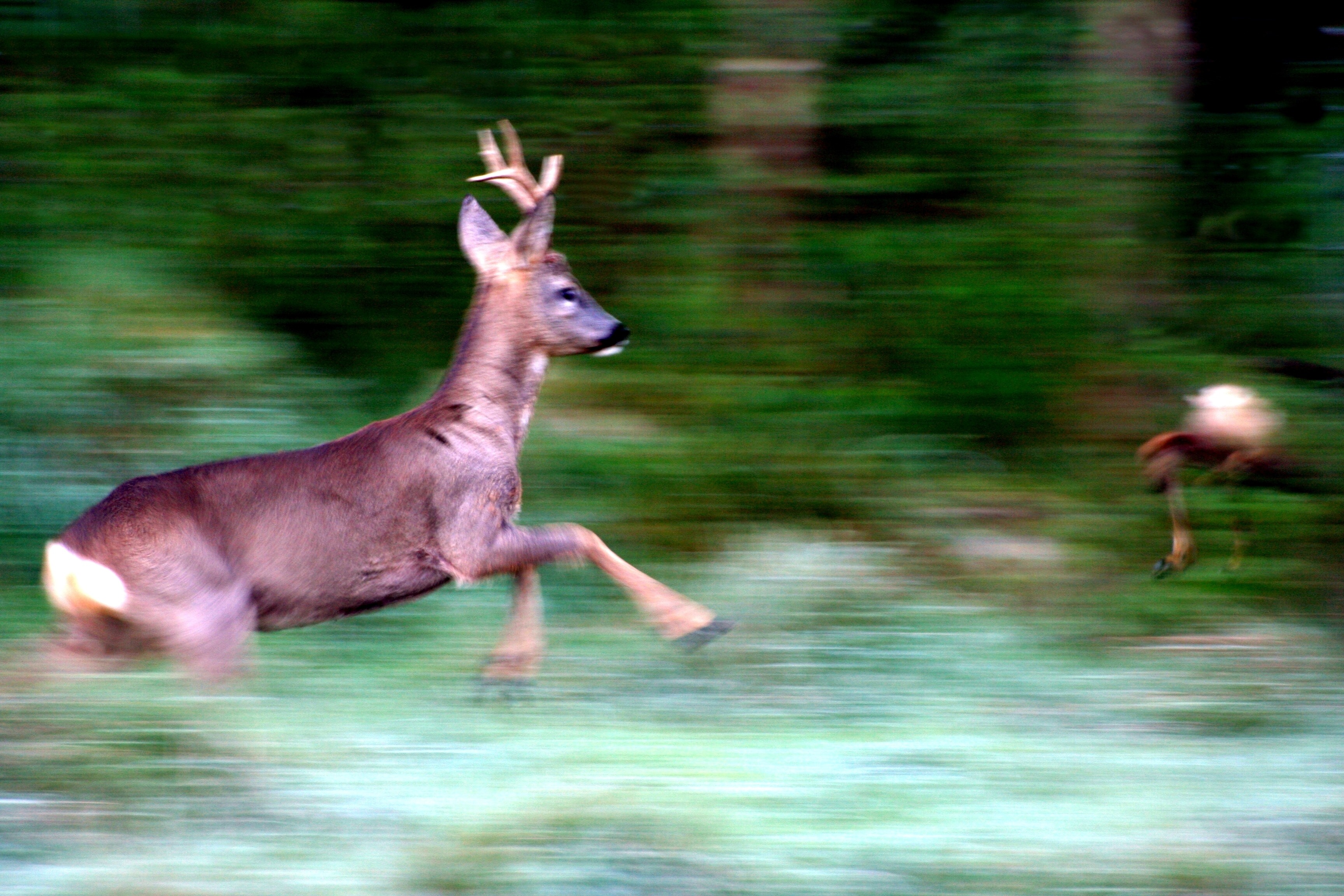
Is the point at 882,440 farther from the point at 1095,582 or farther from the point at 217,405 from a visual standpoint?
the point at 217,405

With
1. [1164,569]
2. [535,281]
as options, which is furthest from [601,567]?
[1164,569]

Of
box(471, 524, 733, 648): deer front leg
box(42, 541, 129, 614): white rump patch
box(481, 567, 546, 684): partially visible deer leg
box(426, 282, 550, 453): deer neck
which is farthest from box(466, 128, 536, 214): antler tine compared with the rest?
box(42, 541, 129, 614): white rump patch

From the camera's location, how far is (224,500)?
196 inches

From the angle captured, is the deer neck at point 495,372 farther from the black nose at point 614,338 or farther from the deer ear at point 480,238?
the black nose at point 614,338

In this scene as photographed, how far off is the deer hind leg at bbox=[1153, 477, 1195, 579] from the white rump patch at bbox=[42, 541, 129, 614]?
4.75 metres

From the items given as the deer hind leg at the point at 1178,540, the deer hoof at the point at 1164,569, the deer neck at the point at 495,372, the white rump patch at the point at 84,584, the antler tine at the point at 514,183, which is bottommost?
the deer hoof at the point at 1164,569

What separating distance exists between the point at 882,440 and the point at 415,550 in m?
3.21

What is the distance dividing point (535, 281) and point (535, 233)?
0.19 metres

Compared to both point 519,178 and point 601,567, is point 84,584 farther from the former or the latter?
point 519,178

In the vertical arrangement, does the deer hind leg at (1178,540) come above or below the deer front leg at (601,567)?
below

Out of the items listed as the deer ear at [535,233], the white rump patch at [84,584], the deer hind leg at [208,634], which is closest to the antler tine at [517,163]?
the deer ear at [535,233]

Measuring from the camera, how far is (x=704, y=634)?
17.3 feet

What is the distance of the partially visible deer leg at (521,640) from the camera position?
5230mm

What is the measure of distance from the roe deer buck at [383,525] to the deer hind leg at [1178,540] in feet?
9.03
